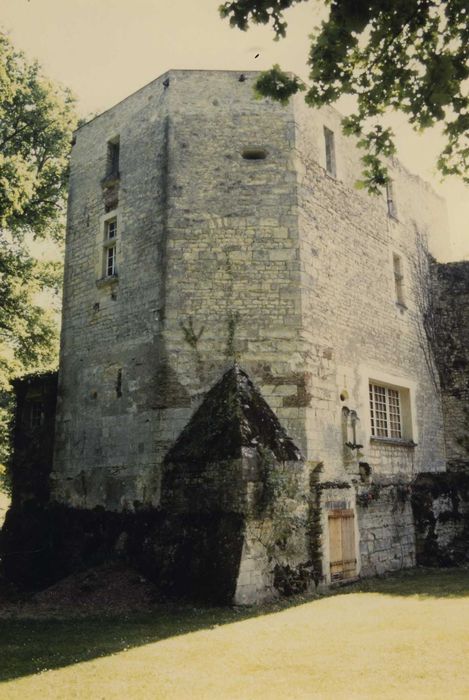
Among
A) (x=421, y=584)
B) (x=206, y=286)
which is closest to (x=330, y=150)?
(x=206, y=286)

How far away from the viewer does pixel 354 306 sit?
12.7 meters

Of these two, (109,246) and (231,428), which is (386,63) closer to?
(231,428)

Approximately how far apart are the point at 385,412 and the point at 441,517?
109 inches

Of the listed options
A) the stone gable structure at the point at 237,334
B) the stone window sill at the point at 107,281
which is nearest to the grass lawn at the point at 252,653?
the stone gable structure at the point at 237,334

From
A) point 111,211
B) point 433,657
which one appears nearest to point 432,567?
point 433,657

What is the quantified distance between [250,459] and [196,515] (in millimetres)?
1272

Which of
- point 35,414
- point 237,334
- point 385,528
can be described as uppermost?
point 237,334

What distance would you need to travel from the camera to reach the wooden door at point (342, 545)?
1035 cm

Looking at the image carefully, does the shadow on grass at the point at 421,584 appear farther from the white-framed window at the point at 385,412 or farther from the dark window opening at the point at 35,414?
the dark window opening at the point at 35,414

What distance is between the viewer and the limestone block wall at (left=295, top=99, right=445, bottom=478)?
1120cm

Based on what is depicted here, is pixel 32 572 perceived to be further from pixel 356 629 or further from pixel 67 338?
pixel 356 629

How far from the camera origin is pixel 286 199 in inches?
451

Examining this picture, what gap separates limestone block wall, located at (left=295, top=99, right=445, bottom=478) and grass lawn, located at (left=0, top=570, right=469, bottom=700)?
3.26 m

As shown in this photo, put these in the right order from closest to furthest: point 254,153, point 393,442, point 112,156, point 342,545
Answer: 1. point 342,545
2. point 254,153
3. point 393,442
4. point 112,156
